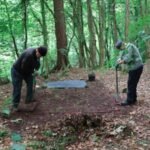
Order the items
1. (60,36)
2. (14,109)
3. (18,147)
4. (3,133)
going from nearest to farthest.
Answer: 1. (18,147)
2. (3,133)
3. (14,109)
4. (60,36)

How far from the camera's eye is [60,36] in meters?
16.5

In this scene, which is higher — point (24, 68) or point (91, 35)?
point (91, 35)

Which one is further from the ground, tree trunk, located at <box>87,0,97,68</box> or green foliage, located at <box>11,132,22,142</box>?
tree trunk, located at <box>87,0,97,68</box>

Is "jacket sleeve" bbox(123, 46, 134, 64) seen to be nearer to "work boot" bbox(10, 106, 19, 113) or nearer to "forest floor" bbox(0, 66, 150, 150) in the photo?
"forest floor" bbox(0, 66, 150, 150)

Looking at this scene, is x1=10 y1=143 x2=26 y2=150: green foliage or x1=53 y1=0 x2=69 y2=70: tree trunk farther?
x1=53 y1=0 x2=69 y2=70: tree trunk

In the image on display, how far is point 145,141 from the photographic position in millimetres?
6727

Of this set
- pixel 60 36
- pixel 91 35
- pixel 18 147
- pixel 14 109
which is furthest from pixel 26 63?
pixel 91 35

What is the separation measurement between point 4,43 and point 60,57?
602 cm

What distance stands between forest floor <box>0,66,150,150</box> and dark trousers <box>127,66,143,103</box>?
0.76 ft

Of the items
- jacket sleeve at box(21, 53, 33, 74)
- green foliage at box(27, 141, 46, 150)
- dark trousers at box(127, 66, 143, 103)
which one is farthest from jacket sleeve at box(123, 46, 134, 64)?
green foliage at box(27, 141, 46, 150)

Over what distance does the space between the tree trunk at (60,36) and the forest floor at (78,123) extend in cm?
467

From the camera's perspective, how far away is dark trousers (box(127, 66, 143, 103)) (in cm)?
934

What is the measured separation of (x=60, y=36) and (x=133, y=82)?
7.65 m

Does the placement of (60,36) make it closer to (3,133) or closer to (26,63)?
(26,63)
